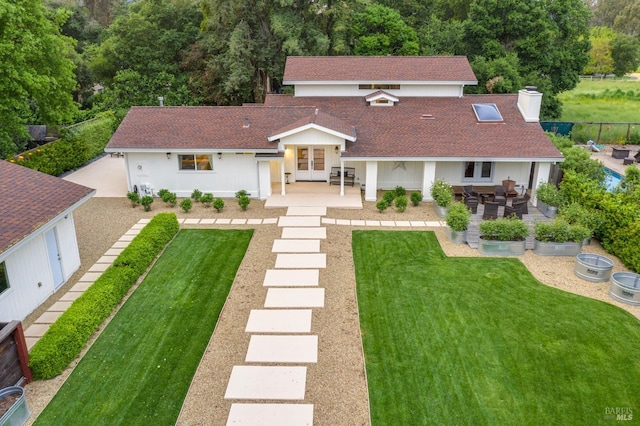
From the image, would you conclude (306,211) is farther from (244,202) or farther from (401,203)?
(401,203)

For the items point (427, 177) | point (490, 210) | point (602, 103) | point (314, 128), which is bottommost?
point (490, 210)

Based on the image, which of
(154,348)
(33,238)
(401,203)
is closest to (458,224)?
(401,203)

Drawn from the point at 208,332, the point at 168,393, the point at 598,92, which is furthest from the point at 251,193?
the point at 598,92

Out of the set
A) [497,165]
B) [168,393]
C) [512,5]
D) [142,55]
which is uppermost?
[512,5]

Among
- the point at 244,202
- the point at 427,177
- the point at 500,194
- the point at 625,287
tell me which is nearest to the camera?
the point at 625,287

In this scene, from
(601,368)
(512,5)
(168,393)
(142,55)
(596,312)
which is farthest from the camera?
(142,55)

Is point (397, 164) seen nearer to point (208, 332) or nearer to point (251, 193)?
point (251, 193)

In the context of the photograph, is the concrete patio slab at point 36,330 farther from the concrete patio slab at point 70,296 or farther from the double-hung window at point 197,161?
the double-hung window at point 197,161

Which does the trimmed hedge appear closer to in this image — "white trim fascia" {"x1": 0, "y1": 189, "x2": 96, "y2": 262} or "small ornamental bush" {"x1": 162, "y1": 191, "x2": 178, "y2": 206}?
"white trim fascia" {"x1": 0, "y1": 189, "x2": 96, "y2": 262}
